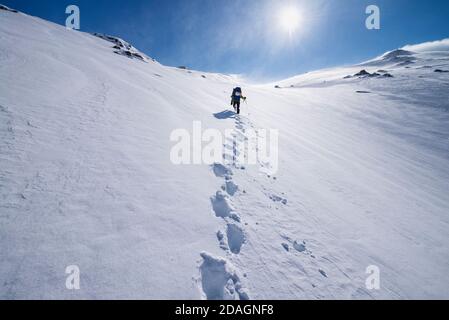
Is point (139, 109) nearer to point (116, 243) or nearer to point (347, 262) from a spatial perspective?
point (116, 243)

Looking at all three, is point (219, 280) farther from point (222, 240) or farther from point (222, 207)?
point (222, 207)

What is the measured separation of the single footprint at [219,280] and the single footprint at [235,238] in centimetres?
35

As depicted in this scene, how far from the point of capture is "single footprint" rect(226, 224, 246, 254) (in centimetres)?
347

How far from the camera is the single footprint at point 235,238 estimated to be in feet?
11.4

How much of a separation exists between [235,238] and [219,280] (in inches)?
31.5

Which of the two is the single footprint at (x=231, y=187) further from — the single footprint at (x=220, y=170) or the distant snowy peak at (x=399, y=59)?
the distant snowy peak at (x=399, y=59)

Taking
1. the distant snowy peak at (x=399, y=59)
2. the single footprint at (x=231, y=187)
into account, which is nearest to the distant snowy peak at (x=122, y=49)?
the single footprint at (x=231, y=187)

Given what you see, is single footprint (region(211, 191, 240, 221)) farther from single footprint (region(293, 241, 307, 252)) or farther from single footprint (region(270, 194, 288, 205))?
single footprint (region(270, 194, 288, 205))

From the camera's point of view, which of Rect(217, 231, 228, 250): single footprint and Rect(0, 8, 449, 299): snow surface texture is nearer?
Rect(0, 8, 449, 299): snow surface texture

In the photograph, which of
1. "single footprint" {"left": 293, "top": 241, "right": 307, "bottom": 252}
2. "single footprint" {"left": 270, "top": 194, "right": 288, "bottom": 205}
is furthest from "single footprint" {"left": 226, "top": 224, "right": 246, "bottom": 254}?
"single footprint" {"left": 270, "top": 194, "right": 288, "bottom": 205}

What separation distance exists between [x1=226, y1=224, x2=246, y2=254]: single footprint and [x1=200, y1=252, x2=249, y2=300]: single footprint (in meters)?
0.35

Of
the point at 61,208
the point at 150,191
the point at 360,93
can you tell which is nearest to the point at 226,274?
the point at 150,191

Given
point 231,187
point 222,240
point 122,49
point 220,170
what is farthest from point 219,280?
point 122,49
